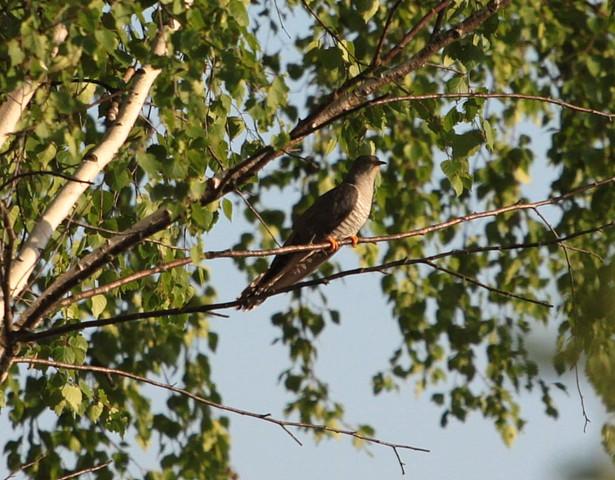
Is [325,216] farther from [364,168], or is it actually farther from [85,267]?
[85,267]

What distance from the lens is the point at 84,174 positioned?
10.2ft

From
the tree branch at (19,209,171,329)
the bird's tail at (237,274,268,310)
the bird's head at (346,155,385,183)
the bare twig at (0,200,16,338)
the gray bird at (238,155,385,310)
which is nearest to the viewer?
the bare twig at (0,200,16,338)

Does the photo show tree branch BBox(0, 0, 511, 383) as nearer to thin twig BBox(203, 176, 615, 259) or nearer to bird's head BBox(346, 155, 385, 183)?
thin twig BBox(203, 176, 615, 259)

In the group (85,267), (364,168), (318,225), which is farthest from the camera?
(364,168)

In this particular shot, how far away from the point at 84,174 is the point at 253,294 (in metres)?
0.97

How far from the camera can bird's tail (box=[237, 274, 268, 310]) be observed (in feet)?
11.1

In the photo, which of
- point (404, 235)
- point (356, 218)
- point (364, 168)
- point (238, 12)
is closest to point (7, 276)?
point (238, 12)

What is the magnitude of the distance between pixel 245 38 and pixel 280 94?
22 centimetres


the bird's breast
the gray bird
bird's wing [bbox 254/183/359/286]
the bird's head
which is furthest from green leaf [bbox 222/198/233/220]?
the bird's head

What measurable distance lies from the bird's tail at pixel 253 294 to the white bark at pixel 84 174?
568 mm

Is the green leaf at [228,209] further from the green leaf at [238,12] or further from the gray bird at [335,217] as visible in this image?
the gray bird at [335,217]

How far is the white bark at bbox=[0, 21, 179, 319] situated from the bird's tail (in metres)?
0.57

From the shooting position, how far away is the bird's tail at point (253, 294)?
11.1 ft

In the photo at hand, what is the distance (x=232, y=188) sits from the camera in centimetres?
291
